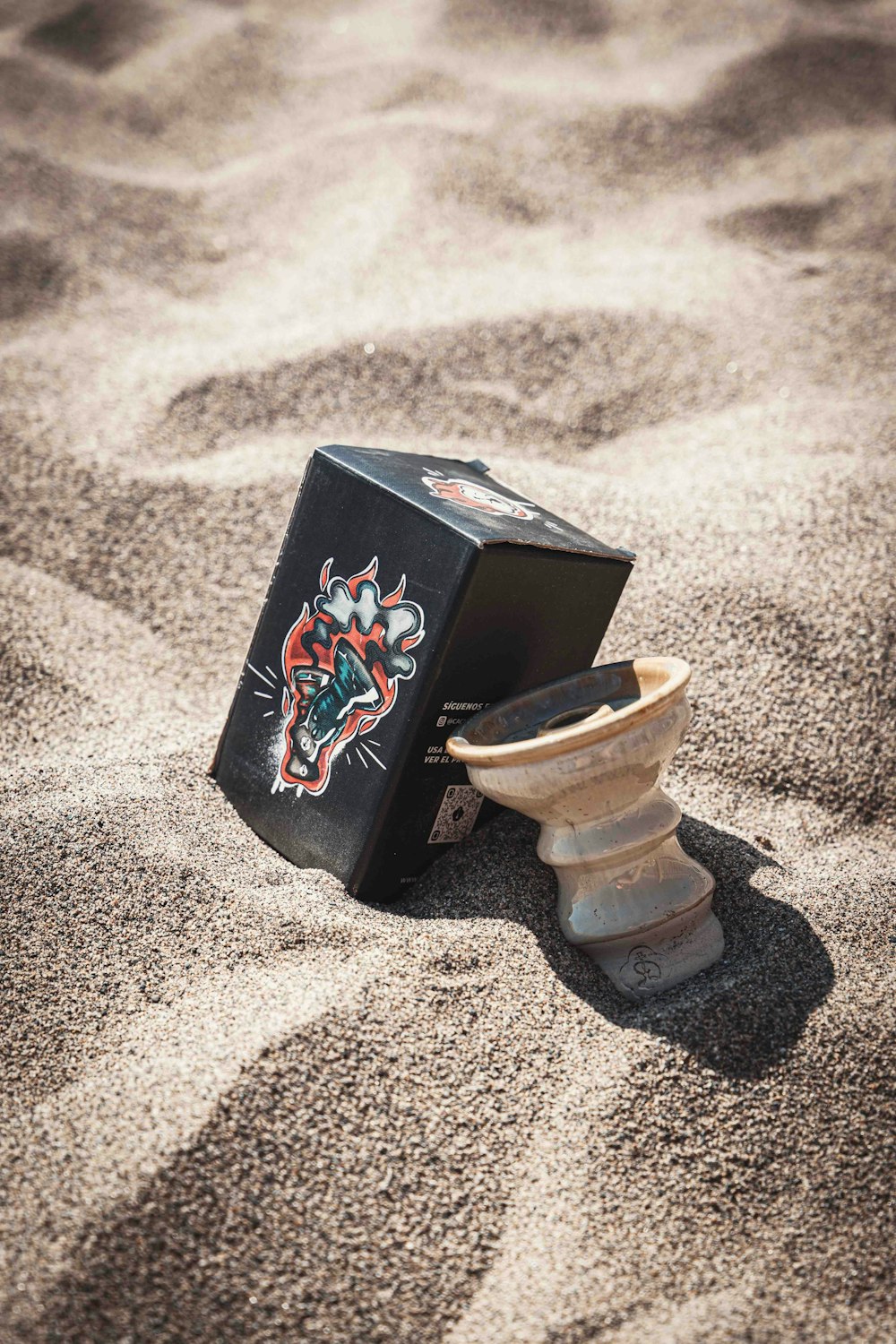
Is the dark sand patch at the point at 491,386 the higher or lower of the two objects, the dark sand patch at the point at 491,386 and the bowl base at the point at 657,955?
the higher

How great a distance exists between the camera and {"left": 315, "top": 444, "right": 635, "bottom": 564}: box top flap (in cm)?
97

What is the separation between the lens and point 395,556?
39.5 inches

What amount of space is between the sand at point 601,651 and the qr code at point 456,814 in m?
0.03

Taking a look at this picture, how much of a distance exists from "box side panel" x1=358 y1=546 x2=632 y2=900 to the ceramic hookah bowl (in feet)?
0.12

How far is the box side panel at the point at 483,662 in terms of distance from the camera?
0.97 m

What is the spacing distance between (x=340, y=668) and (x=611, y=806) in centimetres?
31

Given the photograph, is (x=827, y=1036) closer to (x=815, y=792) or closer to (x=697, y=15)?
(x=815, y=792)

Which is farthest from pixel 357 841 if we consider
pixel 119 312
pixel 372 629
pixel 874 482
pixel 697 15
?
pixel 697 15

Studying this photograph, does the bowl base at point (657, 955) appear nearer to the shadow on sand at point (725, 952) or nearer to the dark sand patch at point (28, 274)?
the shadow on sand at point (725, 952)

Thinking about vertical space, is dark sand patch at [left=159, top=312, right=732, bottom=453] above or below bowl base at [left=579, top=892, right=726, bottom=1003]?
above

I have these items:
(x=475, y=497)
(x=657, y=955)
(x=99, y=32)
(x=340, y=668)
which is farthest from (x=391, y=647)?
(x=99, y=32)

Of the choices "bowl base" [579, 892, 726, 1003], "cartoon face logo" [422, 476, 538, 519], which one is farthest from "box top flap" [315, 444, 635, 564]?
"bowl base" [579, 892, 726, 1003]

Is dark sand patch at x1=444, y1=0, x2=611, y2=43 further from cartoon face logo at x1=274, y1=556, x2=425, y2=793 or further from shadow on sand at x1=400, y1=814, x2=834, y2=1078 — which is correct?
shadow on sand at x1=400, y1=814, x2=834, y2=1078

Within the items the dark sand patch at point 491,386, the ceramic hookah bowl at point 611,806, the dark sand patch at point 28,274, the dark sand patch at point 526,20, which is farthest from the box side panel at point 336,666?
the dark sand patch at point 526,20
